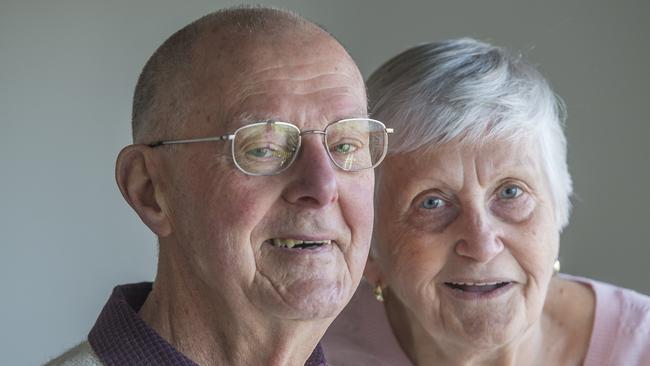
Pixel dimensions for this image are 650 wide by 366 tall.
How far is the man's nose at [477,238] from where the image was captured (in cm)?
183

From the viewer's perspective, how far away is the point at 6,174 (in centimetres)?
339

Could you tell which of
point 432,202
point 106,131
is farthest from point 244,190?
point 106,131

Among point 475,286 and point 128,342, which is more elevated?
point 128,342

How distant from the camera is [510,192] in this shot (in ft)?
6.17

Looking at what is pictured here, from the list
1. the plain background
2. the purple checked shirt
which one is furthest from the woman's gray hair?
the plain background

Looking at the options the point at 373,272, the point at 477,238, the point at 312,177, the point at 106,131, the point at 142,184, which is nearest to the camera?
the point at 312,177

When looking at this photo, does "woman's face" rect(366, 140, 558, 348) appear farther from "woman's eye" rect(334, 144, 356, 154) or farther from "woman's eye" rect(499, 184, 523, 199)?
"woman's eye" rect(334, 144, 356, 154)

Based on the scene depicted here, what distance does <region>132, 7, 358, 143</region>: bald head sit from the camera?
136 centimetres

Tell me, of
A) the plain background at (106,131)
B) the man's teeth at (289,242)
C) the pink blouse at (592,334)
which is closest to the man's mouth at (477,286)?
the pink blouse at (592,334)

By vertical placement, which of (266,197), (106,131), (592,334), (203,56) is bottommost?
(592,334)

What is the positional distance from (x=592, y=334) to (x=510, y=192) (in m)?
0.45

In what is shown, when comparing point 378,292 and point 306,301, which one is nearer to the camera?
point 306,301

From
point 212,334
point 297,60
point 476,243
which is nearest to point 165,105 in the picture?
point 297,60

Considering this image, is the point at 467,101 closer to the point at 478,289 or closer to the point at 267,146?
the point at 478,289
